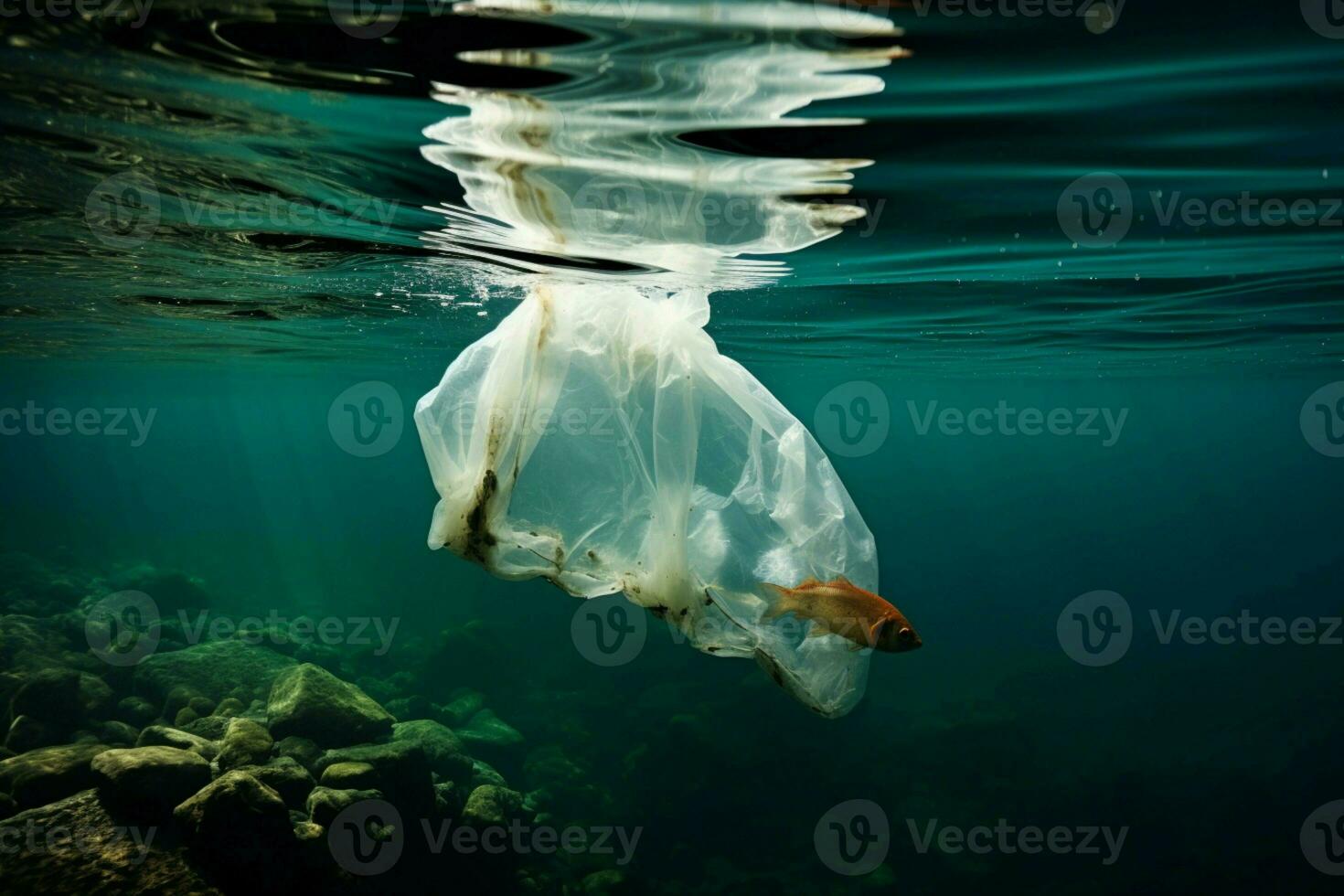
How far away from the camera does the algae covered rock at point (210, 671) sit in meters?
14.8

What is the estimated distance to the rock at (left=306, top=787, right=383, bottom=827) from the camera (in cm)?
863

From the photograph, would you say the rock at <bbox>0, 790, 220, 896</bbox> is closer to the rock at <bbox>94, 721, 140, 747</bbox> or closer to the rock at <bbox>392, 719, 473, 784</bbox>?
the rock at <bbox>392, 719, 473, 784</bbox>

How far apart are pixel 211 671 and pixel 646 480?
605 inches

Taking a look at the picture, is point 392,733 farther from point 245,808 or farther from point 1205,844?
point 1205,844

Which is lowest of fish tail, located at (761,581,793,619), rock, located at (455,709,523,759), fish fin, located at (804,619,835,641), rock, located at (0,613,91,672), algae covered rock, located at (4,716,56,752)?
rock, located at (455,709,523,759)

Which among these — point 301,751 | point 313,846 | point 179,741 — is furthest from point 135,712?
point 313,846

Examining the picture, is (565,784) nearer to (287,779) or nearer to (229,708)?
(229,708)

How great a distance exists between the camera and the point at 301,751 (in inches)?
412

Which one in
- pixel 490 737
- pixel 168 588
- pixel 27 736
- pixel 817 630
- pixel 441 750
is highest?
pixel 817 630

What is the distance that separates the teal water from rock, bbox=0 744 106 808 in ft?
12.3

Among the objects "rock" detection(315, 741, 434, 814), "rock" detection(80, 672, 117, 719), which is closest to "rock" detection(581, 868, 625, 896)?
"rock" detection(315, 741, 434, 814)

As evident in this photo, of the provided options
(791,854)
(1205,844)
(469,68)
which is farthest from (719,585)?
(1205,844)

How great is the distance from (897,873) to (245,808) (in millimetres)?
12549

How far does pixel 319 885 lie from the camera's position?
8.02m
